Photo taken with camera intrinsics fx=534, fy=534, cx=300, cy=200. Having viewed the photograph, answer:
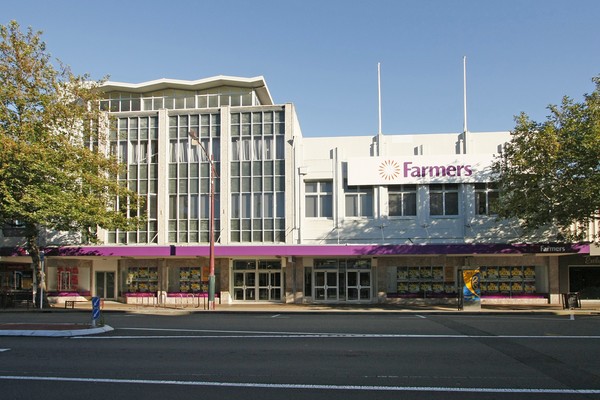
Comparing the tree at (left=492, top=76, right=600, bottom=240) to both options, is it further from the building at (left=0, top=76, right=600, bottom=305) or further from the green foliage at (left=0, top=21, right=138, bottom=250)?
the green foliage at (left=0, top=21, right=138, bottom=250)

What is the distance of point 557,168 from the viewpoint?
952 inches

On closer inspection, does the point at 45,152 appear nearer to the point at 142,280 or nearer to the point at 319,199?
the point at 142,280

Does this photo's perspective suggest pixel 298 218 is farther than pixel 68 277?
No

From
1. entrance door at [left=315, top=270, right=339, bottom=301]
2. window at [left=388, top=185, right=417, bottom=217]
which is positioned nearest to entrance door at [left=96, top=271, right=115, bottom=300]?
entrance door at [left=315, top=270, right=339, bottom=301]

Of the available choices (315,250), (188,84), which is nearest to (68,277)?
(188,84)

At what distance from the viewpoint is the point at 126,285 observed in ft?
110

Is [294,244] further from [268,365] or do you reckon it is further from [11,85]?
[268,365]

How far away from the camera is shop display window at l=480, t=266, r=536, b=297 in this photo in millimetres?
30594

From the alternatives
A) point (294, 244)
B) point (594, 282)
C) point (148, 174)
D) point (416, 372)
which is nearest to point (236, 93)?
point (148, 174)

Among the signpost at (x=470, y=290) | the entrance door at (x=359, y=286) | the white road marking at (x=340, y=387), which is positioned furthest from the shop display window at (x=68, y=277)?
the white road marking at (x=340, y=387)

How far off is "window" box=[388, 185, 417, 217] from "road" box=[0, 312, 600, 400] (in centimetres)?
1369

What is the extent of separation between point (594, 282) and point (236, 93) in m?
23.9

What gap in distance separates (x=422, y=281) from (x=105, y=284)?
20.0 metres

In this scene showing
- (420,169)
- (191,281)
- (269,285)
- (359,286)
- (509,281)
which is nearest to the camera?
(420,169)
